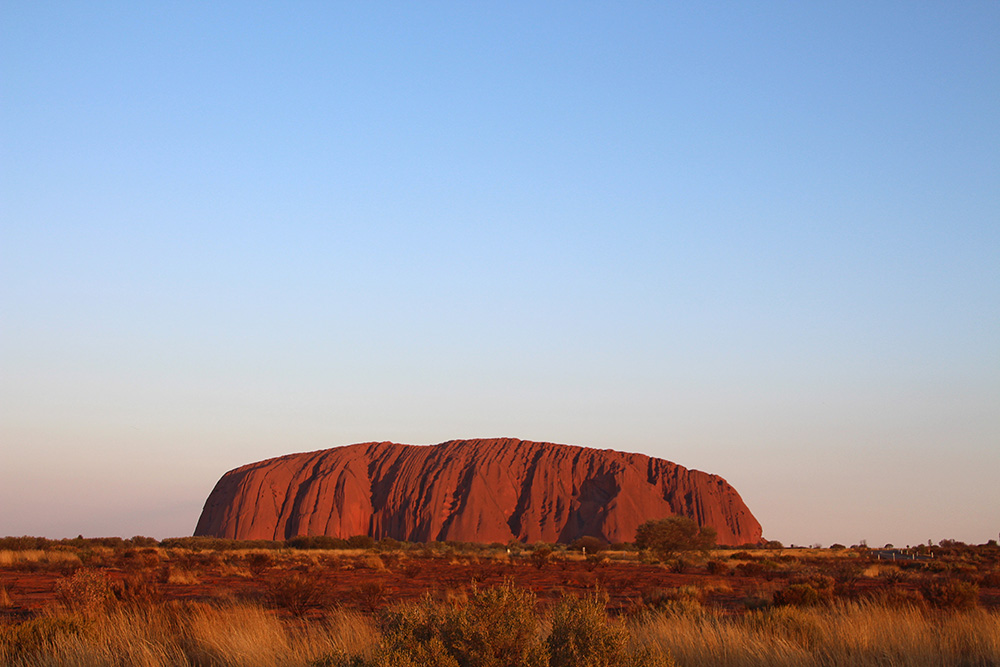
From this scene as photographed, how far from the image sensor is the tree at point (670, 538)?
40.3 metres

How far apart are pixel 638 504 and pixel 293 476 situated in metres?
34.9

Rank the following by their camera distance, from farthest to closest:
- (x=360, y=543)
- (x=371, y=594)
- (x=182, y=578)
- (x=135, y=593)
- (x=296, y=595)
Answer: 1. (x=360, y=543)
2. (x=182, y=578)
3. (x=371, y=594)
4. (x=296, y=595)
5. (x=135, y=593)

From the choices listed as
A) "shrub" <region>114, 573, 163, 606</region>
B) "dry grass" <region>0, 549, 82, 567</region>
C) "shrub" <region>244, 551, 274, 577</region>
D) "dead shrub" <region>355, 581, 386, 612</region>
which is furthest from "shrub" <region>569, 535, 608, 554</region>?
"shrub" <region>114, 573, 163, 606</region>

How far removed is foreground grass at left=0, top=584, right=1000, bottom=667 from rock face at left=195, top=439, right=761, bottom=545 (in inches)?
2286

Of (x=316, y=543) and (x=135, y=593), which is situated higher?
(x=135, y=593)

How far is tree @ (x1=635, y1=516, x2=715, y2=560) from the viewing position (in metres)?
40.3

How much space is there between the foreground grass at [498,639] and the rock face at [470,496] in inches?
2286

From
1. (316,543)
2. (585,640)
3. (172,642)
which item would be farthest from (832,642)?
(316,543)

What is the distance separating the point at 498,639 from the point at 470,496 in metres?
66.8

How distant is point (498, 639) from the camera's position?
428cm

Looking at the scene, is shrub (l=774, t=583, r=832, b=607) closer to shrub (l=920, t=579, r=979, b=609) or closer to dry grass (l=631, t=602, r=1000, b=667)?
shrub (l=920, t=579, r=979, b=609)

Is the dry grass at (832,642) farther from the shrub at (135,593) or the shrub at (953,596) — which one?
the shrub at (135,593)

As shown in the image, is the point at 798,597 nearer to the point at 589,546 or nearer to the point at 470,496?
the point at 589,546

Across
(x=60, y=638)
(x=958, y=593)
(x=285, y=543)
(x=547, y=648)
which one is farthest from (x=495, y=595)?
(x=285, y=543)
